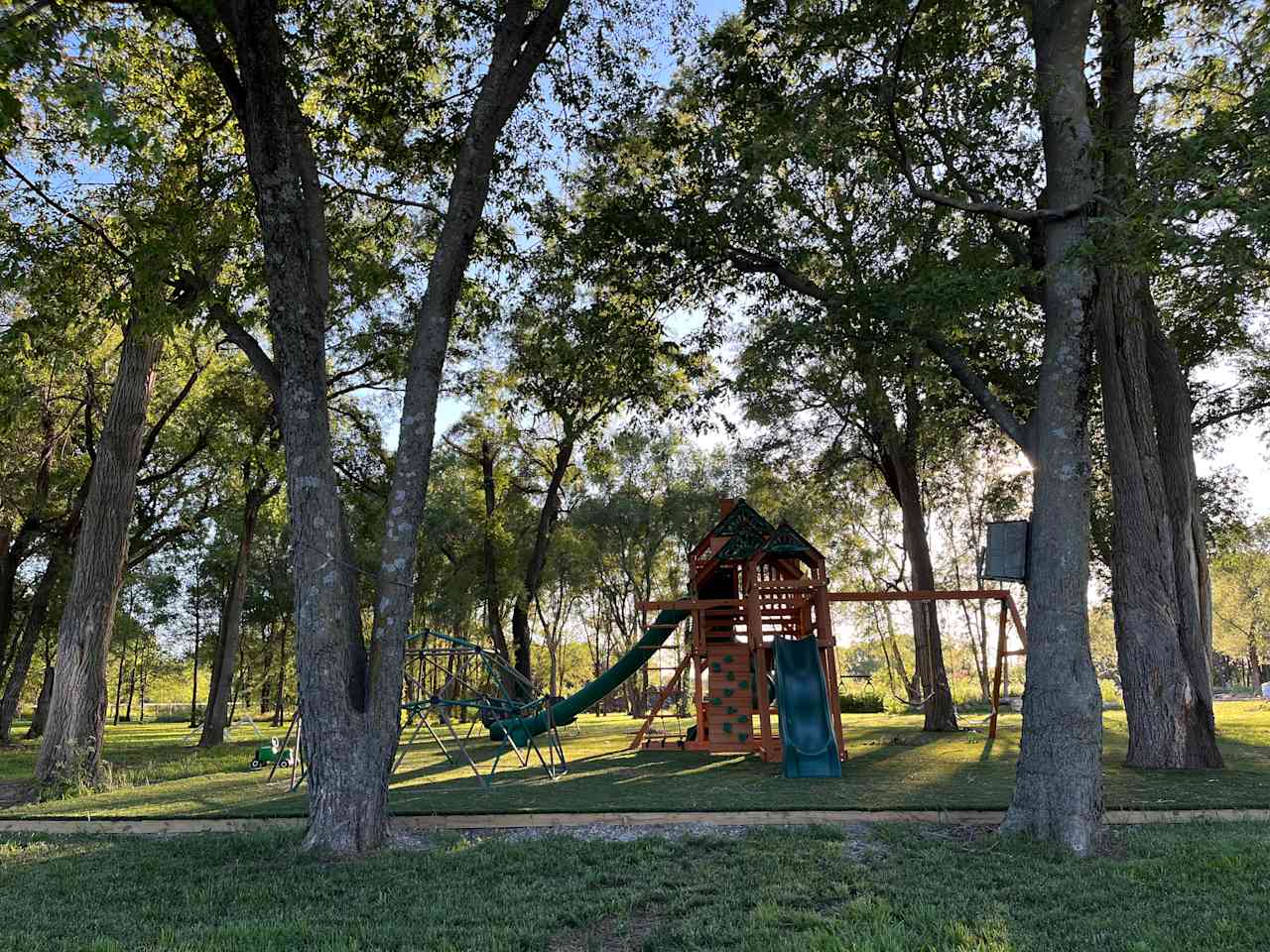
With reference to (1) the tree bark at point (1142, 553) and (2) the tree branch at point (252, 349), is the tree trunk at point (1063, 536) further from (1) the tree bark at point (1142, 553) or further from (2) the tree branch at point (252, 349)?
(2) the tree branch at point (252, 349)

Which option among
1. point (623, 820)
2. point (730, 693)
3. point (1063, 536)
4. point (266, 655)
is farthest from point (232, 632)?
point (266, 655)

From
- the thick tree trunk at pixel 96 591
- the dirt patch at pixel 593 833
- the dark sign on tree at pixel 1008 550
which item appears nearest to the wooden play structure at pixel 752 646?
the dirt patch at pixel 593 833

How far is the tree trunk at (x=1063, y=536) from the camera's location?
5.87 meters

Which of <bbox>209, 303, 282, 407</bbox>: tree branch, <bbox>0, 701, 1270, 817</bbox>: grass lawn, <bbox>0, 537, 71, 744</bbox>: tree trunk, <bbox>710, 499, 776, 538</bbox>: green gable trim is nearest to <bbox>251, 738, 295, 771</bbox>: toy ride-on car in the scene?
<bbox>0, 701, 1270, 817</bbox>: grass lawn

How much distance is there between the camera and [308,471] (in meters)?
6.39

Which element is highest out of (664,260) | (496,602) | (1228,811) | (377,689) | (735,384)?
Answer: (664,260)

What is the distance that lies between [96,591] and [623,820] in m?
7.85

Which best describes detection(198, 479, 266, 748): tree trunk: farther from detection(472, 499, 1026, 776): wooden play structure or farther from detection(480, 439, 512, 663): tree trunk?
detection(472, 499, 1026, 776): wooden play structure

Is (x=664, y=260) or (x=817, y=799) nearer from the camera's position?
(x=817, y=799)

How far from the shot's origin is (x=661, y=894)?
483cm

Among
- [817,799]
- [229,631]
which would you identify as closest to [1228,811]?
[817,799]

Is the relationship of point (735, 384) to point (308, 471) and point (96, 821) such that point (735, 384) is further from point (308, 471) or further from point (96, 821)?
point (96, 821)

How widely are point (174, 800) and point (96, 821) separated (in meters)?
1.72

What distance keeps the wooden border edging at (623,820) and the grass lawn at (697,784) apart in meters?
0.28
